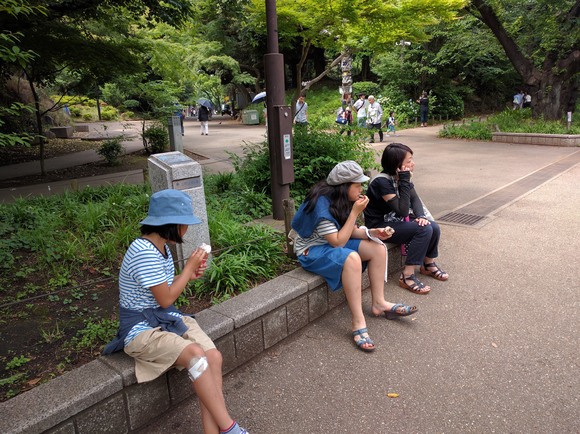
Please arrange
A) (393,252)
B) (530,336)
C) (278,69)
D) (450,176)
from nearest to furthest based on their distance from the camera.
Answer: (530,336) < (393,252) < (278,69) < (450,176)

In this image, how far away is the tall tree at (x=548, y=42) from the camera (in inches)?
554

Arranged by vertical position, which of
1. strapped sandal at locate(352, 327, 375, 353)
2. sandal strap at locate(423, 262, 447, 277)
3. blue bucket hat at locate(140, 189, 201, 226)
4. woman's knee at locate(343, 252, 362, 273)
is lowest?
strapped sandal at locate(352, 327, 375, 353)

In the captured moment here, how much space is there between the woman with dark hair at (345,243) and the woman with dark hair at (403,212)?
49 cm

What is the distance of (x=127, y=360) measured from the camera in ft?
8.30

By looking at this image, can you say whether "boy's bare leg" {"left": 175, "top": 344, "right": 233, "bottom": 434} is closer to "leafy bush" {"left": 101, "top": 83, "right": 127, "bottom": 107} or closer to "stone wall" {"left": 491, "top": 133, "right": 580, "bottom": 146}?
"leafy bush" {"left": 101, "top": 83, "right": 127, "bottom": 107}

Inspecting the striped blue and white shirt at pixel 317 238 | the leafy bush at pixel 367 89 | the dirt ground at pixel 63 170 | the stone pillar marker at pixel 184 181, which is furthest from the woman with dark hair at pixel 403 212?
the leafy bush at pixel 367 89

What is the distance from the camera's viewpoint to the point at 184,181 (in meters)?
3.75

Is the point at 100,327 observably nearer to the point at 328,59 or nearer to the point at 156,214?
the point at 156,214

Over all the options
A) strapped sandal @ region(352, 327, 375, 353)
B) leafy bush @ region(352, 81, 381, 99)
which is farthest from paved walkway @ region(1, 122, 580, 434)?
leafy bush @ region(352, 81, 381, 99)

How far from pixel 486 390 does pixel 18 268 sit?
3.89 metres

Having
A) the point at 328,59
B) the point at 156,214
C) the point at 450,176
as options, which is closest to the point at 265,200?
the point at 156,214

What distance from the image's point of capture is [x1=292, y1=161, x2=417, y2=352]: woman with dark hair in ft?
11.1

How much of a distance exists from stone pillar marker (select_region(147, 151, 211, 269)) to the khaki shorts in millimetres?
1221

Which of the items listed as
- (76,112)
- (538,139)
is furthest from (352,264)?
(76,112)
